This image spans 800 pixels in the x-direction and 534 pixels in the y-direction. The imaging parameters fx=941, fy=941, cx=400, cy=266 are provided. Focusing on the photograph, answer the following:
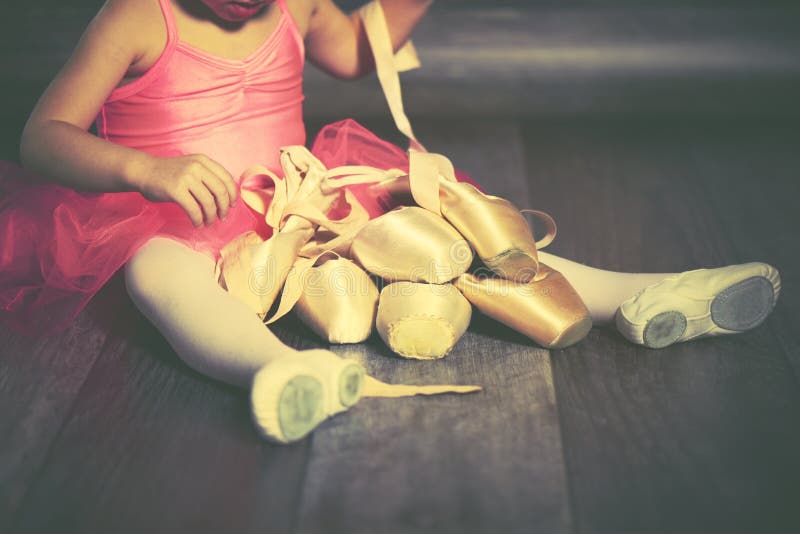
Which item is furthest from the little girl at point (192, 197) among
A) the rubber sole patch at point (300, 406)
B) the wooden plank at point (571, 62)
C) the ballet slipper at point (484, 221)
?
the wooden plank at point (571, 62)

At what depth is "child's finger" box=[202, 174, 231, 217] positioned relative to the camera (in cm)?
91

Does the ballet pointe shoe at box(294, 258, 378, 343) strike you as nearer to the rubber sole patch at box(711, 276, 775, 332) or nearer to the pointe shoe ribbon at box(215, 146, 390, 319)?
the pointe shoe ribbon at box(215, 146, 390, 319)

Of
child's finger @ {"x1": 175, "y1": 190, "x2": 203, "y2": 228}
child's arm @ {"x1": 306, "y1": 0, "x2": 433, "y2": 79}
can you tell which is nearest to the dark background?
child's finger @ {"x1": 175, "y1": 190, "x2": 203, "y2": 228}

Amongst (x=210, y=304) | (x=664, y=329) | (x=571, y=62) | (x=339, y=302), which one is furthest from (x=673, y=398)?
(x=571, y=62)

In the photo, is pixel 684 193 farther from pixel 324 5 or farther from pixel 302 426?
pixel 302 426

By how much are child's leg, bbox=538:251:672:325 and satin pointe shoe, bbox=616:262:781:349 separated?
0.12ft

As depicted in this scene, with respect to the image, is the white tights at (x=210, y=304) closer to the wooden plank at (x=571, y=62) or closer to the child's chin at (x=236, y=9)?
the child's chin at (x=236, y=9)

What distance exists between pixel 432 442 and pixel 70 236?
47 cm

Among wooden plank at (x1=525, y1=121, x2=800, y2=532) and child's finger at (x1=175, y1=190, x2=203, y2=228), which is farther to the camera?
child's finger at (x1=175, y1=190, x2=203, y2=228)

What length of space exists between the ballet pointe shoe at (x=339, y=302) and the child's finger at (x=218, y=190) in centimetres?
12

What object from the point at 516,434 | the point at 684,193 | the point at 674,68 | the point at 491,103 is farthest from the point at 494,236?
the point at 674,68

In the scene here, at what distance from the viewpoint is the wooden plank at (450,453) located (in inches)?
29.4

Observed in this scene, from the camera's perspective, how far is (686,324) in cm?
94

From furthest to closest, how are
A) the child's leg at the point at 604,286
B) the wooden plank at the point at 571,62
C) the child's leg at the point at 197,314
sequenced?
the wooden plank at the point at 571,62, the child's leg at the point at 604,286, the child's leg at the point at 197,314
